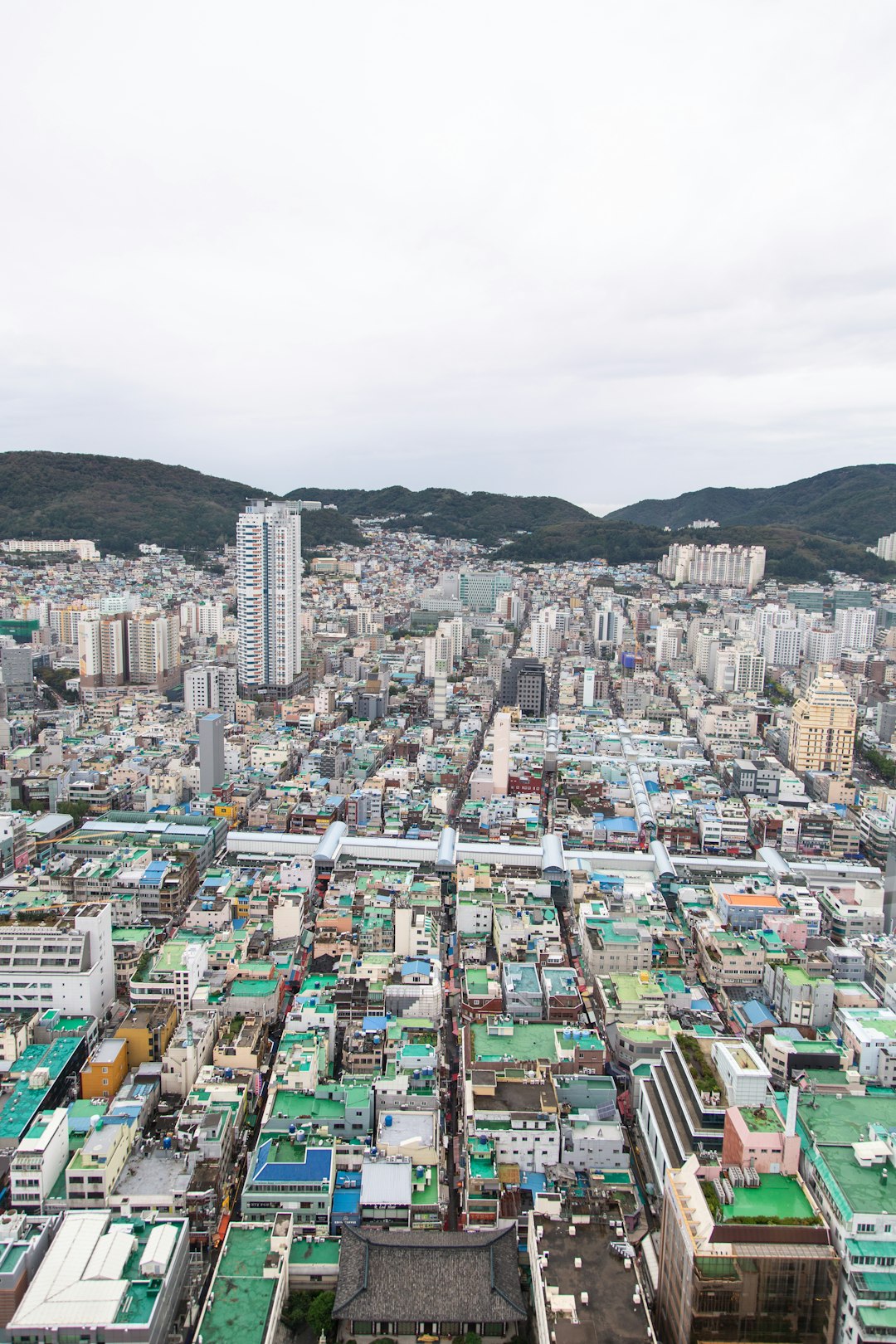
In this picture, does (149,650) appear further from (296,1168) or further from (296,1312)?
(296,1312)

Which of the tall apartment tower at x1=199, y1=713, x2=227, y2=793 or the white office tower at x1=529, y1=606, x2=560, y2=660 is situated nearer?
the tall apartment tower at x1=199, y1=713, x2=227, y2=793

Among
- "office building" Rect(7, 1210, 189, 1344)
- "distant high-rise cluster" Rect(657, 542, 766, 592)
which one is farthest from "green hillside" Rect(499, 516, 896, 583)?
"office building" Rect(7, 1210, 189, 1344)

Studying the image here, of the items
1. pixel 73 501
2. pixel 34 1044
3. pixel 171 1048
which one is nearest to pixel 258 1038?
pixel 171 1048

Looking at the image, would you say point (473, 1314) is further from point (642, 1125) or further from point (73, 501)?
point (73, 501)

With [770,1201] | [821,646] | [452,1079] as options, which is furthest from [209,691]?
[821,646]

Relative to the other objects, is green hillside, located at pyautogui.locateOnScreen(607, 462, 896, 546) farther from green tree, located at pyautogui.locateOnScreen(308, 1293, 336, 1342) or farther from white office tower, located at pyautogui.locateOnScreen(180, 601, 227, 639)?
green tree, located at pyautogui.locateOnScreen(308, 1293, 336, 1342)

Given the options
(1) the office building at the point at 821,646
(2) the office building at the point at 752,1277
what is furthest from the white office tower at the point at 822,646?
(2) the office building at the point at 752,1277
